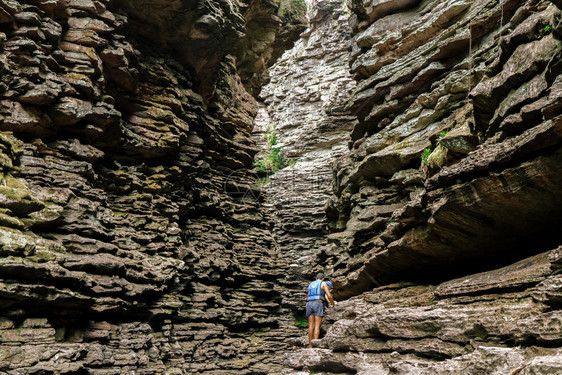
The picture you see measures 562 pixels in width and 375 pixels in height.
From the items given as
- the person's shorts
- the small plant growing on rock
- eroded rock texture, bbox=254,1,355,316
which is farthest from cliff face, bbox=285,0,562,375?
the small plant growing on rock

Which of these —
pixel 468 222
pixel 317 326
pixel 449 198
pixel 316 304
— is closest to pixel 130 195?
pixel 316 304

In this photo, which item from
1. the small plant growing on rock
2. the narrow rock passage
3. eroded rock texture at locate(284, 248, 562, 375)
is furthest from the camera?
the small plant growing on rock

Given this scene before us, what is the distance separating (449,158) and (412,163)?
13.0ft

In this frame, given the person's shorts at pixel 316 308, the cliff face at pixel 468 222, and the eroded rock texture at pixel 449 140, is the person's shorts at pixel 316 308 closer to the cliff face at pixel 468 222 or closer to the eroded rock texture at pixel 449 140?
the cliff face at pixel 468 222

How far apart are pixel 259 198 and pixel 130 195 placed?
1153 cm

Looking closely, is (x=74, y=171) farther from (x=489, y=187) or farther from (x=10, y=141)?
(x=489, y=187)

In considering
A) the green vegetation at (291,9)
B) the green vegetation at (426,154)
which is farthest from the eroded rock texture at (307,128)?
the green vegetation at (426,154)

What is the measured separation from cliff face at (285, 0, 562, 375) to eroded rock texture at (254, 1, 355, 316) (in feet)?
46.1

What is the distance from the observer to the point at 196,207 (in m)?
21.9

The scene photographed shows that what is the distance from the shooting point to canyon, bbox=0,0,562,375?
18.3ft

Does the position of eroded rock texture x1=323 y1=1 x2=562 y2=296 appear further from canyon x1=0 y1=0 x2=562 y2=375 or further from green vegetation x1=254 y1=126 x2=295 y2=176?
green vegetation x1=254 y1=126 x2=295 y2=176

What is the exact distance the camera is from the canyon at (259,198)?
220 inches

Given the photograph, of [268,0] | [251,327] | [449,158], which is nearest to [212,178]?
[251,327]

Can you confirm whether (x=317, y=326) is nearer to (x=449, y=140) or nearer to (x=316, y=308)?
(x=316, y=308)
